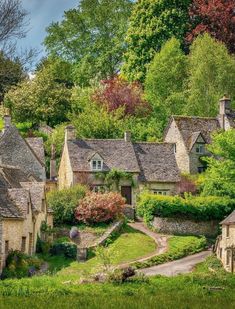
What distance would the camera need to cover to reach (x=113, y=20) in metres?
114

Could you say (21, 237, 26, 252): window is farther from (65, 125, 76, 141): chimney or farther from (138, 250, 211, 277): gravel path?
(65, 125, 76, 141): chimney

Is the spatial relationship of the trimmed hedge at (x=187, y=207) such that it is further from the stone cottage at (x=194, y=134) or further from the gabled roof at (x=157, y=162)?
the stone cottage at (x=194, y=134)

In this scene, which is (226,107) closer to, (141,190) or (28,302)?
(141,190)

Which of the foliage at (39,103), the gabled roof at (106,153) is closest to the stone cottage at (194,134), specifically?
the gabled roof at (106,153)

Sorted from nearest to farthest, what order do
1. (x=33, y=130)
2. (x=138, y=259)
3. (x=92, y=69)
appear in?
(x=138, y=259) < (x=33, y=130) < (x=92, y=69)

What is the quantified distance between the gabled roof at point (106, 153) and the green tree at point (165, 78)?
1618 centimetres

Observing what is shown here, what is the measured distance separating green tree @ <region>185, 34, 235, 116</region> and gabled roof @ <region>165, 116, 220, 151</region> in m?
5.81

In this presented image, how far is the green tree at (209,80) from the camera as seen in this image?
84562 mm

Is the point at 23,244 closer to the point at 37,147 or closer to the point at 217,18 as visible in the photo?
the point at 37,147

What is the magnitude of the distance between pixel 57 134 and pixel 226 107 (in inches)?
Answer: 700

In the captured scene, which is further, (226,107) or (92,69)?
(92,69)

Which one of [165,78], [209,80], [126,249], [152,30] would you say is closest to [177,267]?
[126,249]

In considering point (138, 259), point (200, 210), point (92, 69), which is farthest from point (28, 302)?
point (92, 69)

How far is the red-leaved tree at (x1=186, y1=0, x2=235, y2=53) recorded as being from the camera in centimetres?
9850
